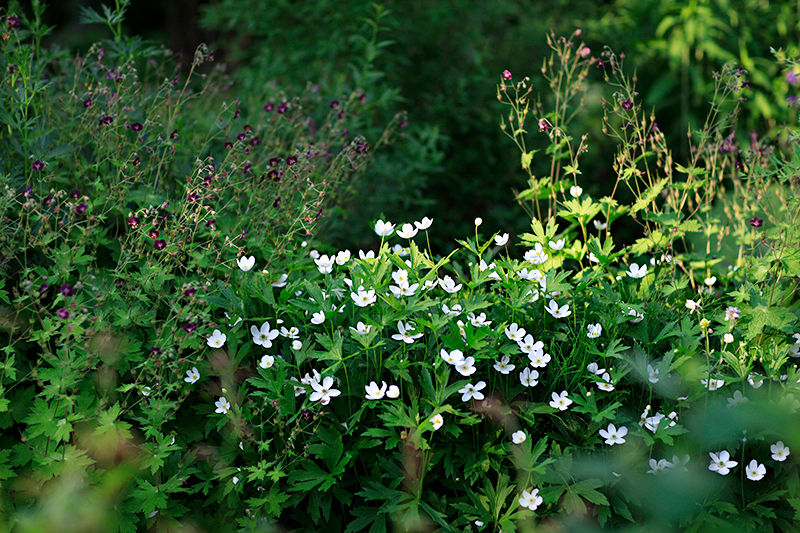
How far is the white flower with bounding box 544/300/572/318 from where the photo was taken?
207cm

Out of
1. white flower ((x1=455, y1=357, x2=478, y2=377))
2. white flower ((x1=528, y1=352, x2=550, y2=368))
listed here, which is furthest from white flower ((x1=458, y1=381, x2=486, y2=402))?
white flower ((x1=528, y1=352, x2=550, y2=368))

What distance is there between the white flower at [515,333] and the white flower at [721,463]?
623 millimetres

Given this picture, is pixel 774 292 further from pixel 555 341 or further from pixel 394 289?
pixel 394 289

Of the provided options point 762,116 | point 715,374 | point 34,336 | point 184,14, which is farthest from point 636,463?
point 184,14

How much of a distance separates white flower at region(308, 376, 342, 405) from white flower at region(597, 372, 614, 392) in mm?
755

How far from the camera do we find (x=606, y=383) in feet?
6.46

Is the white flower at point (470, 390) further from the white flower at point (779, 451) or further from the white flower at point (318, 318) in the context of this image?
the white flower at point (779, 451)

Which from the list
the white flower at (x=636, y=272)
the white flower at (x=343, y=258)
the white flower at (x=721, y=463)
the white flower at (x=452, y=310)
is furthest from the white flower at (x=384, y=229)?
the white flower at (x=721, y=463)

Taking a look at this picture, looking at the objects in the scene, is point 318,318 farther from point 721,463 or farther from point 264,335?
point 721,463

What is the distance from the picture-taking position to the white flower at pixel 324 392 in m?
1.83

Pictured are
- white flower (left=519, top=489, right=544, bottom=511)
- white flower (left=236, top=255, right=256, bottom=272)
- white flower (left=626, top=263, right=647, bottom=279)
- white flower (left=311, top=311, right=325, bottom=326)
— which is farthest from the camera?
white flower (left=626, top=263, right=647, bottom=279)

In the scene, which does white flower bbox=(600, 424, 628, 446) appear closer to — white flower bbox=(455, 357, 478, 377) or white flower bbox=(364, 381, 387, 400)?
white flower bbox=(455, 357, 478, 377)

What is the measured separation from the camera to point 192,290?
1838mm

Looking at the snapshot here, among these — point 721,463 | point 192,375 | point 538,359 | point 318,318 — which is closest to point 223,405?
point 192,375
